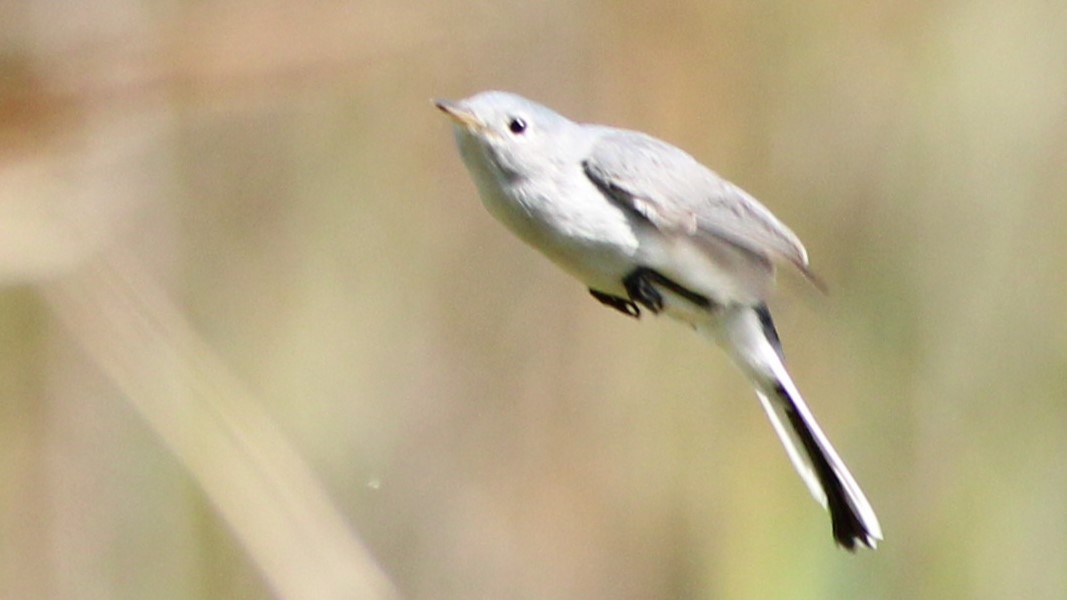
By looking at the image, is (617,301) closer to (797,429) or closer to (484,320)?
(797,429)

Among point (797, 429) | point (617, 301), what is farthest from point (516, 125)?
point (797, 429)

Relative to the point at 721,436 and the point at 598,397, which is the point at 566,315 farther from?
the point at 721,436

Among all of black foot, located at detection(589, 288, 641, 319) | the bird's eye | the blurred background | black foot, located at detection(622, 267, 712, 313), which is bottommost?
the blurred background

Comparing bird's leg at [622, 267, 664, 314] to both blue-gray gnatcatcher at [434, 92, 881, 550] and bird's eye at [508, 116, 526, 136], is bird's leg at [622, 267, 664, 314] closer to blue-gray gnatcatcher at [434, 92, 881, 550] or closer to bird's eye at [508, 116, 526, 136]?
blue-gray gnatcatcher at [434, 92, 881, 550]

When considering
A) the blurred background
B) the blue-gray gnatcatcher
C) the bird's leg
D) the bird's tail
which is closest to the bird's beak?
the blue-gray gnatcatcher

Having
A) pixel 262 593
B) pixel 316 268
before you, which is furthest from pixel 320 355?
pixel 262 593

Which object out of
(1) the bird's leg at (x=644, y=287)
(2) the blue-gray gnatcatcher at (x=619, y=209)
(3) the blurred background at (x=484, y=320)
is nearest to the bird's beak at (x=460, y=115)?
(2) the blue-gray gnatcatcher at (x=619, y=209)
